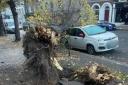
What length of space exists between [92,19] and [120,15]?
2429 cm

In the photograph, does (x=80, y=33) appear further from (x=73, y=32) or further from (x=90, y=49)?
(x=90, y=49)

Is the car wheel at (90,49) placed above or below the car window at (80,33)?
below

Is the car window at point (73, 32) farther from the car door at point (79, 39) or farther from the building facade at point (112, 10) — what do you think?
the building facade at point (112, 10)

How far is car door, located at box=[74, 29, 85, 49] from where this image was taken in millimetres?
19406

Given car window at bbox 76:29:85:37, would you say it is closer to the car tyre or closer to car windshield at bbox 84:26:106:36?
car windshield at bbox 84:26:106:36

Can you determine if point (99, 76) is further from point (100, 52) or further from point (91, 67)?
point (100, 52)

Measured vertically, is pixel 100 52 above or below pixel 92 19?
below

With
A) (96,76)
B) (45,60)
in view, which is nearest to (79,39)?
(96,76)

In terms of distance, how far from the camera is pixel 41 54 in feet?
23.8

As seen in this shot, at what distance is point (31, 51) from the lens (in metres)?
7.47

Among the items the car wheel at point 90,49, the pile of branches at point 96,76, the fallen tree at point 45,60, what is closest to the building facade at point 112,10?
the car wheel at point 90,49

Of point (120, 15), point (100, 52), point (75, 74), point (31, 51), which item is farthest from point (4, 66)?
point (120, 15)

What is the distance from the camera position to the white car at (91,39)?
718 inches

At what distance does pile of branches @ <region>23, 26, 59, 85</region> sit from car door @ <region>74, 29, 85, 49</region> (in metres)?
12.0
